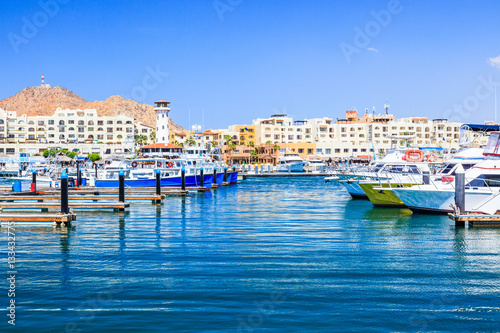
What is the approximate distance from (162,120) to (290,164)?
31102 mm

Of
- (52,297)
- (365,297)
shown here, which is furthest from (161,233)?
(365,297)

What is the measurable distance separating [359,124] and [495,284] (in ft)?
448

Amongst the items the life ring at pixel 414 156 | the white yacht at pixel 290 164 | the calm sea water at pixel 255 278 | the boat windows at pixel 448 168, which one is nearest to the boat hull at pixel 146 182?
the life ring at pixel 414 156

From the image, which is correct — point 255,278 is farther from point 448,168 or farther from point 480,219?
point 448,168

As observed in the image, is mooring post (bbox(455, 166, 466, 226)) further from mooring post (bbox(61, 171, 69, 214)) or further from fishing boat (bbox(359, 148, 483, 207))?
mooring post (bbox(61, 171, 69, 214))

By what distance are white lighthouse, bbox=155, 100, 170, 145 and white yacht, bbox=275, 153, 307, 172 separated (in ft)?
98.2

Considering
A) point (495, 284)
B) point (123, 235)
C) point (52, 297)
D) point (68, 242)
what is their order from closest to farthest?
point (52, 297) < point (495, 284) < point (68, 242) < point (123, 235)

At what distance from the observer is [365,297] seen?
1198 cm

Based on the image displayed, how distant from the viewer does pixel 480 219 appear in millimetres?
22188

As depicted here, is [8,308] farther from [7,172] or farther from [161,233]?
[7,172]

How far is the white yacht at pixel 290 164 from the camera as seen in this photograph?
4609 inches

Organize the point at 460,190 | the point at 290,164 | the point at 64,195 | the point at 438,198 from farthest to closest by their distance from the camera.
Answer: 1. the point at 290,164
2. the point at 438,198
3. the point at 64,195
4. the point at 460,190

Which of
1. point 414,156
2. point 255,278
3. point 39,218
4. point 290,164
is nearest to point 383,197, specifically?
point 414,156

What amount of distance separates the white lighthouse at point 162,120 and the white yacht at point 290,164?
29.9 m
